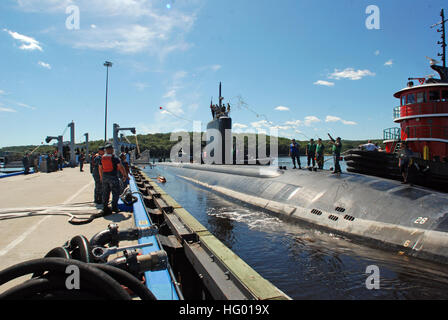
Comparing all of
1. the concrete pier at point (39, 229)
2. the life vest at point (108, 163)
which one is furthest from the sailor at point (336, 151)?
the life vest at point (108, 163)

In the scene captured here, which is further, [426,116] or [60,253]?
[426,116]

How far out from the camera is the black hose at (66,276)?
1875 millimetres

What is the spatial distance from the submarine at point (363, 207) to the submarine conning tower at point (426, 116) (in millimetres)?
7606

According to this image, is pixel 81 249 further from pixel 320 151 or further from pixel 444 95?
pixel 444 95

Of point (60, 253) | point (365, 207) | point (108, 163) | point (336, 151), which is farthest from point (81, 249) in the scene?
point (336, 151)

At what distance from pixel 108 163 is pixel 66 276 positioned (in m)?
6.37

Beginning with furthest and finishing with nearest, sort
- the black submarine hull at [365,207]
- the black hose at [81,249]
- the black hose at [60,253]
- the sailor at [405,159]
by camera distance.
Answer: the sailor at [405,159]
the black submarine hull at [365,207]
the black hose at [81,249]
the black hose at [60,253]

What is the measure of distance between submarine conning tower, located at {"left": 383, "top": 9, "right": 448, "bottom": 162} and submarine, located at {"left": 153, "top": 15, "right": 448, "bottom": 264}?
7606 millimetres

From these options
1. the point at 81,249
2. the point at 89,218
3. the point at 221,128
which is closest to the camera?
the point at 81,249

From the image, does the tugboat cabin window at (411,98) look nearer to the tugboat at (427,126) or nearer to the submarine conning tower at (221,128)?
the tugboat at (427,126)

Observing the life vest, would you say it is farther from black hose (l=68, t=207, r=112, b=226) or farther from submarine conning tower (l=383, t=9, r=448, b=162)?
submarine conning tower (l=383, t=9, r=448, b=162)

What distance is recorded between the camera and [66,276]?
1940 millimetres
